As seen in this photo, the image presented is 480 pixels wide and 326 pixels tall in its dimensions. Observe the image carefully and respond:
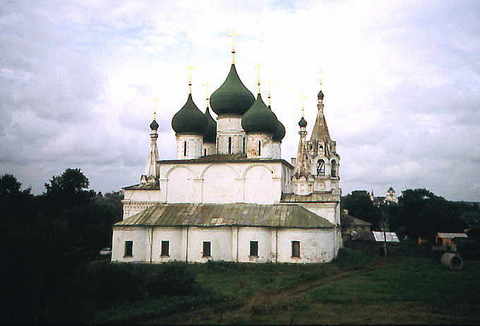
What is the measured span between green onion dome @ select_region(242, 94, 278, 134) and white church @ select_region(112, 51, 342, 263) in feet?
0.19

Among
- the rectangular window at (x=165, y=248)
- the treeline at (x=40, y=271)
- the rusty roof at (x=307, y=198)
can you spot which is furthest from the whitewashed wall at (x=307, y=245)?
the treeline at (x=40, y=271)

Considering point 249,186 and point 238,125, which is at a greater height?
point 238,125

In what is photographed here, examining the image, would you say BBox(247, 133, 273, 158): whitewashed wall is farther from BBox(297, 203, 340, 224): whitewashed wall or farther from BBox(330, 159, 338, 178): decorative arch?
BBox(330, 159, 338, 178): decorative arch

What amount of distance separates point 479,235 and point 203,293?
3285 centimetres

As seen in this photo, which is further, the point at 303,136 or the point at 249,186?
the point at 303,136

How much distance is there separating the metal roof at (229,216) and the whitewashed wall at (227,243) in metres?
0.30

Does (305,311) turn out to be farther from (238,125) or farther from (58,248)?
(238,125)

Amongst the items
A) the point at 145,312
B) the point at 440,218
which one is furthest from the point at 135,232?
the point at 440,218

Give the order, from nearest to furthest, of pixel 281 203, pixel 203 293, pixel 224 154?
pixel 203 293, pixel 281 203, pixel 224 154

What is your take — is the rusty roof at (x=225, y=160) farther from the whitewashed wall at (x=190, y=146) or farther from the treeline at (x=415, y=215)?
the treeline at (x=415, y=215)

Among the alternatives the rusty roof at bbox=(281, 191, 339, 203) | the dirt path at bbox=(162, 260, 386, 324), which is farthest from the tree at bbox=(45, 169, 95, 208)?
the dirt path at bbox=(162, 260, 386, 324)

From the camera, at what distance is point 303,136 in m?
33.3

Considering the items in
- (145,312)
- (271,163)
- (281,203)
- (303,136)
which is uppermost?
(303,136)

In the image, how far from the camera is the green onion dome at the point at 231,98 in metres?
31.6
